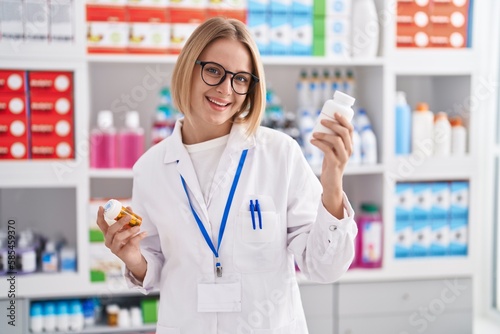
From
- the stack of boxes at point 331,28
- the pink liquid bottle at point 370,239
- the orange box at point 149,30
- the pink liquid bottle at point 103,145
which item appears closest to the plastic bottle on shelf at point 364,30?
the stack of boxes at point 331,28

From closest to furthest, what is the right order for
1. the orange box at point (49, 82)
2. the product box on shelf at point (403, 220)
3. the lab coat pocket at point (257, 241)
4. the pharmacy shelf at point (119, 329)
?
the lab coat pocket at point (257, 241) < the orange box at point (49, 82) < the pharmacy shelf at point (119, 329) < the product box on shelf at point (403, 220)

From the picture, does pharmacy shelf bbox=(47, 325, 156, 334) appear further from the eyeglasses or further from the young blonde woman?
the eyeglasses

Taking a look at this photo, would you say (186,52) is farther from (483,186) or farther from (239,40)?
(483,186)

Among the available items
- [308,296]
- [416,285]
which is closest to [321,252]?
[308,296]

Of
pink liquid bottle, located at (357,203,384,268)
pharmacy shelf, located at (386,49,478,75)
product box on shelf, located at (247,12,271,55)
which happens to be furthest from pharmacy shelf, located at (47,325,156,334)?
pharmacy shelf, located at (386,49,478,75)

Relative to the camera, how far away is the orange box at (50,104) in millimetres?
3107

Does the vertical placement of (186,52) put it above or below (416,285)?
above

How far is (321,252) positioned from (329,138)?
33cm

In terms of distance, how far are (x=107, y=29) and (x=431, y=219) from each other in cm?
208

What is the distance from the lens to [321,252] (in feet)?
5.32

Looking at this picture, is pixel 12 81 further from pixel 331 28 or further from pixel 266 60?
pixel 331 28

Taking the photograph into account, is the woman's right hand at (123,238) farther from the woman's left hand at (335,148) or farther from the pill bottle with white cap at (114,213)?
the woman's left hand at (335,148)

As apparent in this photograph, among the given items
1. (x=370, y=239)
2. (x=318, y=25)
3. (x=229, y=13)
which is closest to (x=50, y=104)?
(x=229, y=13)

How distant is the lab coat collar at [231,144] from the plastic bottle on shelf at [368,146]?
66.0 inches
